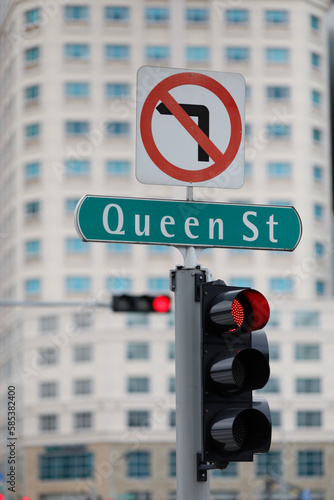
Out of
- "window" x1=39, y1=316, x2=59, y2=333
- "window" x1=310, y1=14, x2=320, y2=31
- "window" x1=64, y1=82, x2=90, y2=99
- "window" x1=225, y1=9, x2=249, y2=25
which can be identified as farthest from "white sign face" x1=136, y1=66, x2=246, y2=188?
"window" x1=310, y1=14, x2=320, y2=31

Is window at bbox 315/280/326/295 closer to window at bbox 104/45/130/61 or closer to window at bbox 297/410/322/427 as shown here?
window at bbox 297/410/322/427

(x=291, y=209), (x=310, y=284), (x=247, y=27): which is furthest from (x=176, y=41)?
(x=291, y=209)

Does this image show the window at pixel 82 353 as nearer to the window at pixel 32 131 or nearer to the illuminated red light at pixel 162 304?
the window at pixel 32 131

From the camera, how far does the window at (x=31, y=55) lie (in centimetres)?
8256

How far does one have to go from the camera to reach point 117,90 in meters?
81.0

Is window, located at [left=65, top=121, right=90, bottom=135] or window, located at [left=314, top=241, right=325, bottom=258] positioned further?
window, located at [left=65, top=121, right=90, bottom=135]

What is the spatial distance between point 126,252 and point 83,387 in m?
10.7

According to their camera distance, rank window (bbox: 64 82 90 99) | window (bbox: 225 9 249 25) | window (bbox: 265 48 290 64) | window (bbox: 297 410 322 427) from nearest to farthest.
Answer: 1. window (bbox: 297 410 322 427)
2. window (bbox: 64 82 90 99)
3. window (bbox: 265 48 290 64)
4. window (bbox: 225 9 249 25)

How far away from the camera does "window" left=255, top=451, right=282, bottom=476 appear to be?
246 ft

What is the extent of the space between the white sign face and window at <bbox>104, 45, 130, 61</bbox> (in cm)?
7770

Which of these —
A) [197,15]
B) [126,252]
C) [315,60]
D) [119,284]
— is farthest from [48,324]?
[315,60]

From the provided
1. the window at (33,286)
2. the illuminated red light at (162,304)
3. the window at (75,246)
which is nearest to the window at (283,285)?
the window at (75,246)

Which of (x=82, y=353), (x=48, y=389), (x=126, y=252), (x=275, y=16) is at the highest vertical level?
(x=275, y=16)

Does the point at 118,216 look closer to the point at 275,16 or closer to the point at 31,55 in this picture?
the point at 31,55
